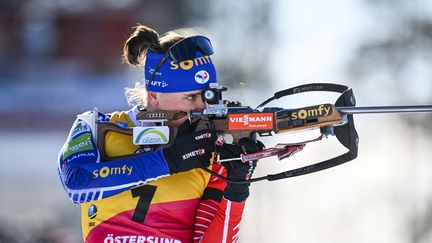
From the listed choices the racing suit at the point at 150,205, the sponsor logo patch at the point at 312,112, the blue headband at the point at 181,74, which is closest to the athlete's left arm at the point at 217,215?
the racing suit at the point at 150,205

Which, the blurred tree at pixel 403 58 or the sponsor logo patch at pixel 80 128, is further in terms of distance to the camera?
the blurred tree at pixel 403 58

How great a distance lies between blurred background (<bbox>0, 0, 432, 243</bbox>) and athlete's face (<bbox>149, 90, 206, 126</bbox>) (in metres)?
0.31

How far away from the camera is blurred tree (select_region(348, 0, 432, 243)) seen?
26.7 ft

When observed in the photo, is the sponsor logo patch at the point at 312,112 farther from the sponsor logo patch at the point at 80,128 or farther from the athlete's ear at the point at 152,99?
the sponsor logo patch at the point at 80,128

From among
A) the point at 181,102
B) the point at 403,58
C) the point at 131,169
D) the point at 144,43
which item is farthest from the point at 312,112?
the point at 403,58

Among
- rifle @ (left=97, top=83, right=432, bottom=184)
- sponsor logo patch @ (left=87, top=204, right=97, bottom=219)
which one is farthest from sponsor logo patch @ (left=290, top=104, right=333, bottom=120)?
sponsor logo patch @ (left=87, top=204, right=97, bottom=219)

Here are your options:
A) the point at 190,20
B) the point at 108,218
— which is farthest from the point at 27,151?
the point at 108,218

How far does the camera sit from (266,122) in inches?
152

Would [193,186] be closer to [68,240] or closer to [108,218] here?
[108,218]

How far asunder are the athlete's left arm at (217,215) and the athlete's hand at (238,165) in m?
0.06

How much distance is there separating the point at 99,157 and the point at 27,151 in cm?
856

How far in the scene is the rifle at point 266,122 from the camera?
3787 millimetres

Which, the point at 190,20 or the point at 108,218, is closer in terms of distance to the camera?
the point at 108,218

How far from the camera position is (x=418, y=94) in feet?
26.7
